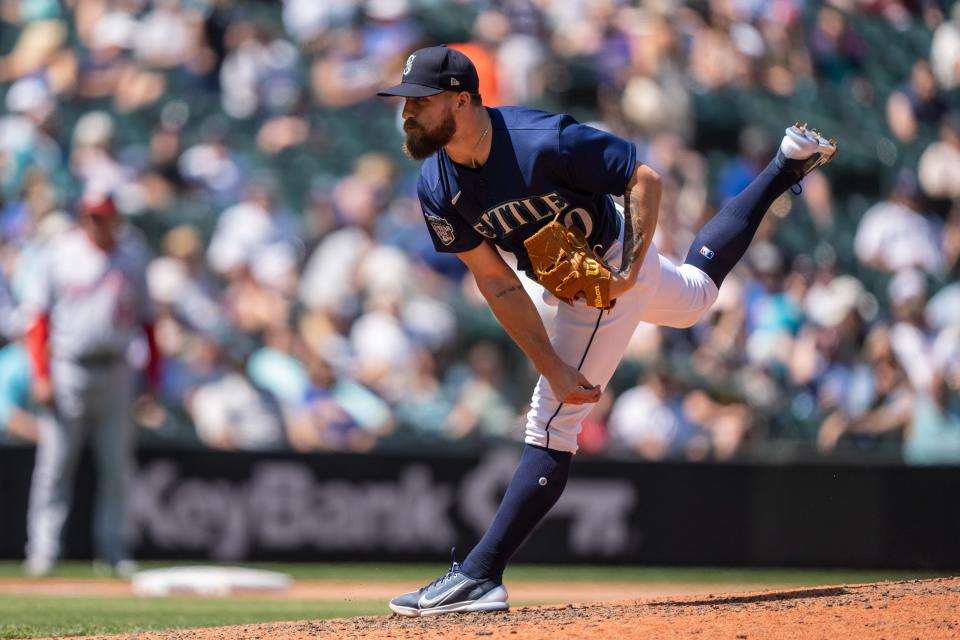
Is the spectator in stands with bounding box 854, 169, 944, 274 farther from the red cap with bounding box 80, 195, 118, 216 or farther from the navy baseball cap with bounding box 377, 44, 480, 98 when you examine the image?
the navy baseball cap with bounding box 377, 44, 480, 98

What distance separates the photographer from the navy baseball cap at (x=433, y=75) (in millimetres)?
4695

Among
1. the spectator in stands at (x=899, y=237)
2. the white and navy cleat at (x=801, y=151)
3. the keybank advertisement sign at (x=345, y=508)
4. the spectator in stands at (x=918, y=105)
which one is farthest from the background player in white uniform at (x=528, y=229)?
the spectator in stands at (x=918, y=105)

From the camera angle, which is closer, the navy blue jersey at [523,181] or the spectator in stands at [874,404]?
the navy blue jersey at [523,181]

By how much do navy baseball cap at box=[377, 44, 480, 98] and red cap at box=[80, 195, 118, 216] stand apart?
4.40 m

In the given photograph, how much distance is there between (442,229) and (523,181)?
1.12 ft

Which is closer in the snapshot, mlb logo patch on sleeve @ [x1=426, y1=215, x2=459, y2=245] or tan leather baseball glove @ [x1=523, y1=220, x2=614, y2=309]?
tan leather baseball glove @ [x1=523, y1=220, x2=614, y2=309]

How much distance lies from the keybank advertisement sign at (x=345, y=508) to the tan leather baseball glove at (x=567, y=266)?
5077 millimetres

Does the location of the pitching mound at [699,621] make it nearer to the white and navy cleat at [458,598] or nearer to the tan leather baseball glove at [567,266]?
the white and navy cleat at [458,598]

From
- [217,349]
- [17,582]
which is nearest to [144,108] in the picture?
[217,349]

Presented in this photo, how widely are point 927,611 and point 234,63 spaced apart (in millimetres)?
8937

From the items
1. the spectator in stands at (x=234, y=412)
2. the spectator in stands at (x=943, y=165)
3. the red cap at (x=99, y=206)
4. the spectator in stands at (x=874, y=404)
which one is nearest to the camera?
the red cap at (x=99, y=206)

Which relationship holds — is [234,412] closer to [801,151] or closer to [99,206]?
[99,206]

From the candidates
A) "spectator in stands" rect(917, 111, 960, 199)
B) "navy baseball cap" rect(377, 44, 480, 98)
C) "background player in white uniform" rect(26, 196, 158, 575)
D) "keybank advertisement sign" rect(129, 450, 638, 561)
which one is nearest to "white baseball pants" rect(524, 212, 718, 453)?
"navy baseball cap" rect(377, 44, 480, 98)

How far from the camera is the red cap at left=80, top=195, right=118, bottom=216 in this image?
343 inches
